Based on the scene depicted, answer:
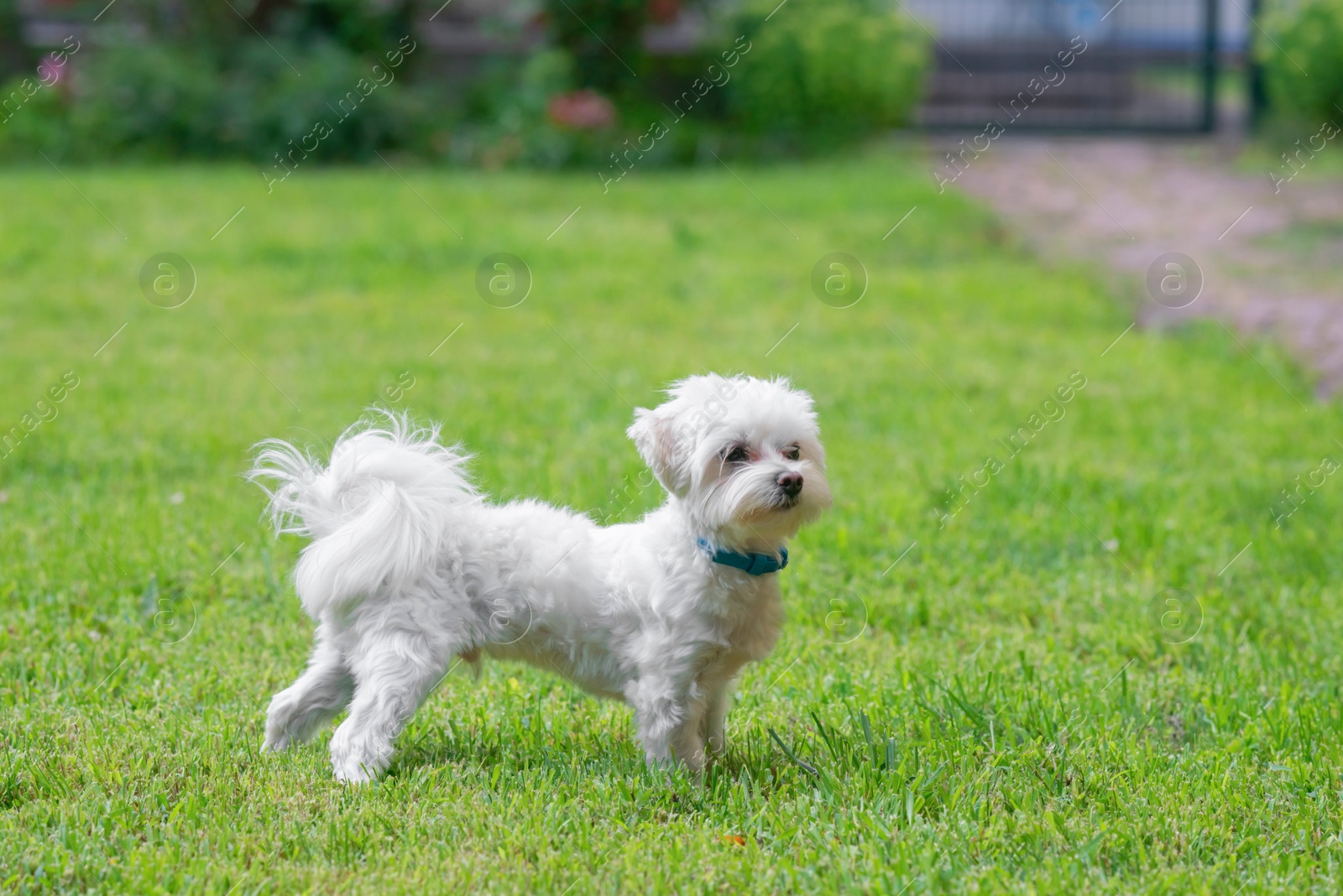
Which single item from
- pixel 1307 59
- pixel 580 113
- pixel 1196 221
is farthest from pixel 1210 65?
pixel 580 113

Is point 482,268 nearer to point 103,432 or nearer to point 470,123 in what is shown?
point 103,432

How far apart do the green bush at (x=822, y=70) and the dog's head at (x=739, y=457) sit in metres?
10.6

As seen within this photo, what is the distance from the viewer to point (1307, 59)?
43.2 feet

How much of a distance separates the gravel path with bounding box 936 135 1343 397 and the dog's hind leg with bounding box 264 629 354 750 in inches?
215

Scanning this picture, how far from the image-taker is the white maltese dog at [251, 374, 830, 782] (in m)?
3.20

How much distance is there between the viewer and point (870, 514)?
528 centimetres

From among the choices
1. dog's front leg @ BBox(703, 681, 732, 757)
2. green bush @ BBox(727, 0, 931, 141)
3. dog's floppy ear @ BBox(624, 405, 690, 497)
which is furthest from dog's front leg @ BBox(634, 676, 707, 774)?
green bush @ BBox(727, 0, 931, 141)

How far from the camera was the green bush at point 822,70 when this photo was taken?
43.7 ft

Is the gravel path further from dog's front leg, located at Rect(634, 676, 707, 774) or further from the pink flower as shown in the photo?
dog's front leg, located at Rect(634, 676, 707, 774)

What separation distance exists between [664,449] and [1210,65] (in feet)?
43.1

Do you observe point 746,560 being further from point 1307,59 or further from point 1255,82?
point 1255,82

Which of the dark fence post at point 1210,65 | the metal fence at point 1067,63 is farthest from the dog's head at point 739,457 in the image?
the dark fence post at point 1210,65

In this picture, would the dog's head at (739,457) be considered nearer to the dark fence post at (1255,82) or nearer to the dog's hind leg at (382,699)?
the dog's hind leg at (382,699)

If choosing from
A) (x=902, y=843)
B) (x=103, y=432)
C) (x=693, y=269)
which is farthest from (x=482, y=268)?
(x=902, y=843)
